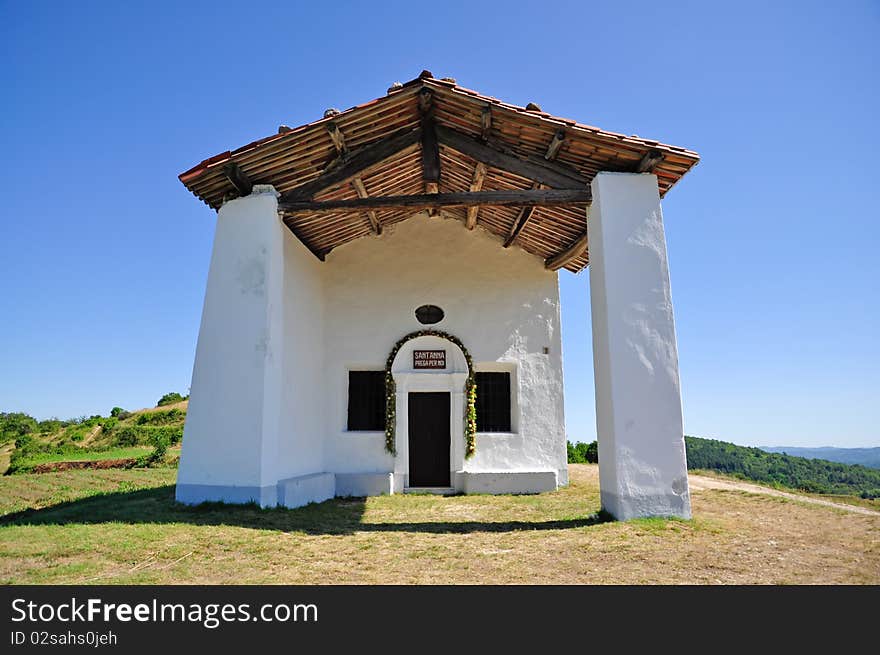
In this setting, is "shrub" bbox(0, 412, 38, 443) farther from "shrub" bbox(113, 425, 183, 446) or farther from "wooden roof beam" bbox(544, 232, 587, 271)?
"wooden roof beam" bbox(544, 232, 587, 271)

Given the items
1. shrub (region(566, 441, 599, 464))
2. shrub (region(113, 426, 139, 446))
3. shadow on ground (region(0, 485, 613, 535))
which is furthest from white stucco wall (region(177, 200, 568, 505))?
shrub (region(113, 426, 139, 446))

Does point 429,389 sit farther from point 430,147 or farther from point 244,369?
point 430,147

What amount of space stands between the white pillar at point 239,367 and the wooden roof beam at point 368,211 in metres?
1.27

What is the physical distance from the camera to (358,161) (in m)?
8.06

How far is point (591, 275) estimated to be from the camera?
25.0 feet

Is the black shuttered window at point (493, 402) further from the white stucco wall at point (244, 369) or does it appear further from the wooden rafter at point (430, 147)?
the wooden rafter at point (430, 147)

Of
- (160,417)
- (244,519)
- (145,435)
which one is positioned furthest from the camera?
(160,417)

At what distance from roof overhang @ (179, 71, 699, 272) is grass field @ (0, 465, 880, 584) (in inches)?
177

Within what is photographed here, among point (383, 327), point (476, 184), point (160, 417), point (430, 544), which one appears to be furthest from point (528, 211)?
point (160, 417)

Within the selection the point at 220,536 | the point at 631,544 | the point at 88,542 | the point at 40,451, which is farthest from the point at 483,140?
the point at 40,451

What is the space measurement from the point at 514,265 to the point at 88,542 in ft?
27.7

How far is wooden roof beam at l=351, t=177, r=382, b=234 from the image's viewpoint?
8.38 metres

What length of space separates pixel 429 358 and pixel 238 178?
4979 millimetres
